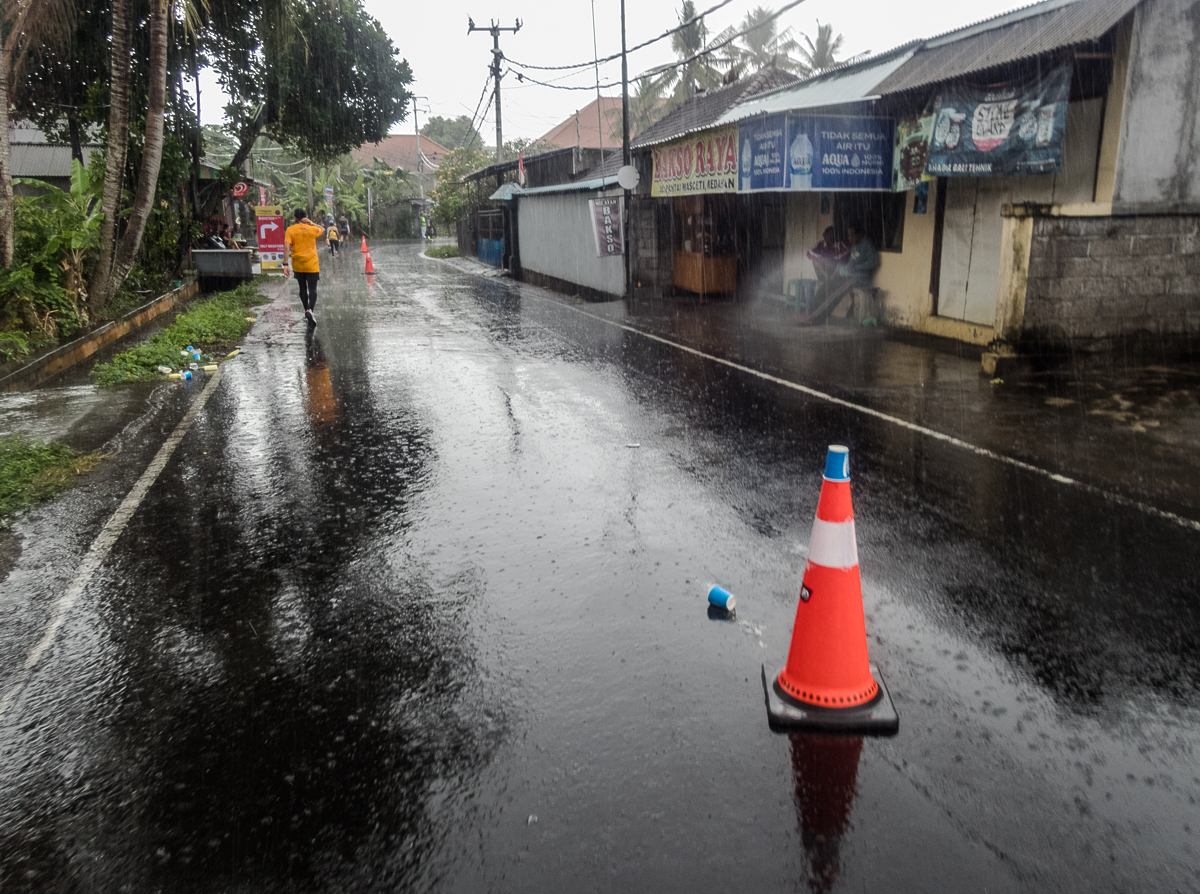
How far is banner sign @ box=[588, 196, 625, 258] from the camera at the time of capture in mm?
19578

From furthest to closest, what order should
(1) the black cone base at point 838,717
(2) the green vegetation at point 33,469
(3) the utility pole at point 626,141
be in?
(3) the utility pole at point 626,141 < (2) the green vegetation at point 33,469 < (1) the black cone base at point 838,717

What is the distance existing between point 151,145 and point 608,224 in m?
9.07

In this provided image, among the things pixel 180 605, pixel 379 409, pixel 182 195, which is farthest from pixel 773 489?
pixel 182 195

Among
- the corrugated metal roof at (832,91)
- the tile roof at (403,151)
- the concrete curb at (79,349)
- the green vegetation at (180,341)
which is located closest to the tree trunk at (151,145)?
the concrete curb at (79,349)

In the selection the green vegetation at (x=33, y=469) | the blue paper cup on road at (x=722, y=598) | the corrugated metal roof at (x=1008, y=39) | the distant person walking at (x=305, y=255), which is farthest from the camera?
the distant person walking at (x=305, y=255)

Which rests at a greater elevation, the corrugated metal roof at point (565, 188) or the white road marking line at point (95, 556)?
the corrugated metal roof at point (565, 188)

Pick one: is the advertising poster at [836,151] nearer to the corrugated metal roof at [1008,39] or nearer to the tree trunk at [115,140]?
the corrugated metal roof at [1008,39]

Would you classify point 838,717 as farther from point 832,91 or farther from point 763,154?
→ point 832,91

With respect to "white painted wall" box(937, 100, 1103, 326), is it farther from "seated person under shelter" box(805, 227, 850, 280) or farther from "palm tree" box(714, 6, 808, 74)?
"palm tree" box(714, 6, 808, 74)

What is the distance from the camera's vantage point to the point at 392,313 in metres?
16.7

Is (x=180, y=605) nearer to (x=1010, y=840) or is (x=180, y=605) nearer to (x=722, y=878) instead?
(x=722, y=878)

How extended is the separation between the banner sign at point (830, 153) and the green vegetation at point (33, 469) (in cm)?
954

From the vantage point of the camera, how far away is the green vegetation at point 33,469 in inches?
232

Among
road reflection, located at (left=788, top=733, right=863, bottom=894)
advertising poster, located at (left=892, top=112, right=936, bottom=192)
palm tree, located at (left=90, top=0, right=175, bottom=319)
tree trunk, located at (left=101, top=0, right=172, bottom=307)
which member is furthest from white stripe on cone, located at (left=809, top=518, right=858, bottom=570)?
tree trunk, located at (left=101, top=0, right=172, bottom=307)
